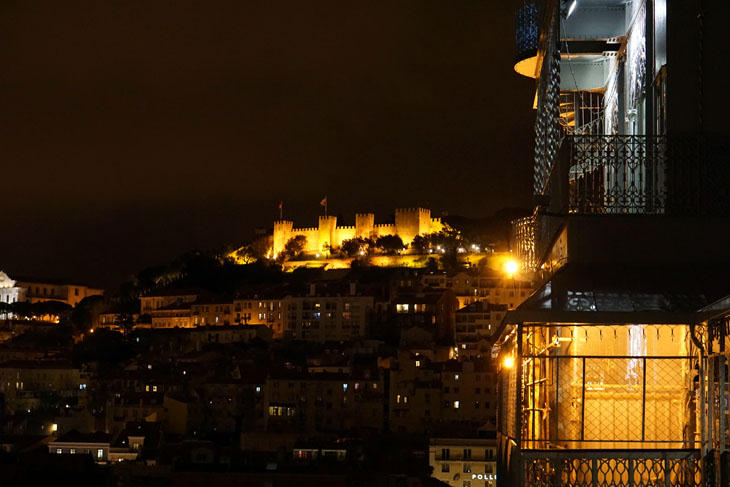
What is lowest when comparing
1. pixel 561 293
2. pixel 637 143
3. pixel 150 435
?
pixel 150 435

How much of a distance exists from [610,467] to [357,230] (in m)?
99.9

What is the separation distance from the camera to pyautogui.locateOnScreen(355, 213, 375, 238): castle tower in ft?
351

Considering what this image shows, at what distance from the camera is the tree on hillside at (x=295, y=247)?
107938 millimetres

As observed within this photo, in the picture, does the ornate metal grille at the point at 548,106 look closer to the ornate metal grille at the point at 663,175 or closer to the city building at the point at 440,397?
the ornate metal grille at the point at 663,175

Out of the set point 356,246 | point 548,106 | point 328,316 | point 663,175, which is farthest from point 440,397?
point 663,175

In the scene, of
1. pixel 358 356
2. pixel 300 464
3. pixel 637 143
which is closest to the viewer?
pixel 637 143

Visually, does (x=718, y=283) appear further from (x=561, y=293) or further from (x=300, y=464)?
(x=300, y=464)

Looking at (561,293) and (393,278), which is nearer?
(561,293)

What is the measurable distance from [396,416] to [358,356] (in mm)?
11423

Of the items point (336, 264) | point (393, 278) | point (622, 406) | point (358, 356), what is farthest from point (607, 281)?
point (336, 264)

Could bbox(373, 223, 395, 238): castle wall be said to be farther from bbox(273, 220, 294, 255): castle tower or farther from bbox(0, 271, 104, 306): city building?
bbox(0, 271, 104, 306): city building

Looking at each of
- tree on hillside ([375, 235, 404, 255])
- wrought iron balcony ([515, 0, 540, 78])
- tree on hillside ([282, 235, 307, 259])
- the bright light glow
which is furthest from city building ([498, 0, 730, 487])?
tree on hillside ([282, 235, 307, 259])

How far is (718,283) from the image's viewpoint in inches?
315

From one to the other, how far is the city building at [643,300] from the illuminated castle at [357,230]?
315 ft
